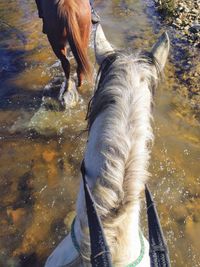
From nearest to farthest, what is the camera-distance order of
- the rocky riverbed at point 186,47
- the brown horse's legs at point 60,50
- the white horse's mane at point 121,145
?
the white horse's mane at point 121,145 → the brown horse's legs at point 60,50 → the rocky riverbed at point 186,47

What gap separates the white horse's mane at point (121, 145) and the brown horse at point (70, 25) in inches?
112

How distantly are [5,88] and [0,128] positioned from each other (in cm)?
108

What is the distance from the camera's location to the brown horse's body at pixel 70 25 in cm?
469

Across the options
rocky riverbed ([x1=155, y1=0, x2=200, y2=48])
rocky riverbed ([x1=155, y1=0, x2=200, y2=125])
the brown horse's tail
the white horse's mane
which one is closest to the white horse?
the white horse's mane

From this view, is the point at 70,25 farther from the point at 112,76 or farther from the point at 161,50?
the point at 112,76

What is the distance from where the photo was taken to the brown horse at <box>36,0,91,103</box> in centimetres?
469

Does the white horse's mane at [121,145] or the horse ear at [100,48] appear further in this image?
the horse ear at [100,48]

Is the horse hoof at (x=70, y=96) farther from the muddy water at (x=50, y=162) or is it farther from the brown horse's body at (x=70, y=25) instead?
the brown horse's body at (x=70, y=25)

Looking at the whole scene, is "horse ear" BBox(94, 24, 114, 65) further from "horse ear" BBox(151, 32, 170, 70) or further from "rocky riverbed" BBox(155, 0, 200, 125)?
"rocky riverbed" BBox(155, 0, 200, 125)

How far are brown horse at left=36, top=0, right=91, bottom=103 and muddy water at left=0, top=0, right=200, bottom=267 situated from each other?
40.5 inches

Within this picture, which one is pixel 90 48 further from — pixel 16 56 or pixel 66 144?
pixel 66 144

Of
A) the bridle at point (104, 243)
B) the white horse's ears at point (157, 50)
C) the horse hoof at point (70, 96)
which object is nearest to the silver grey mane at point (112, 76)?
the white horse's ears at point (157, 50)

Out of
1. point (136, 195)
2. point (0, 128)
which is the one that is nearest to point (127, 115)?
point (136, 195)

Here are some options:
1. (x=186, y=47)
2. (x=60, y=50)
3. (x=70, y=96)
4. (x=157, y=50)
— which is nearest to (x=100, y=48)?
(x=157, y=50)
